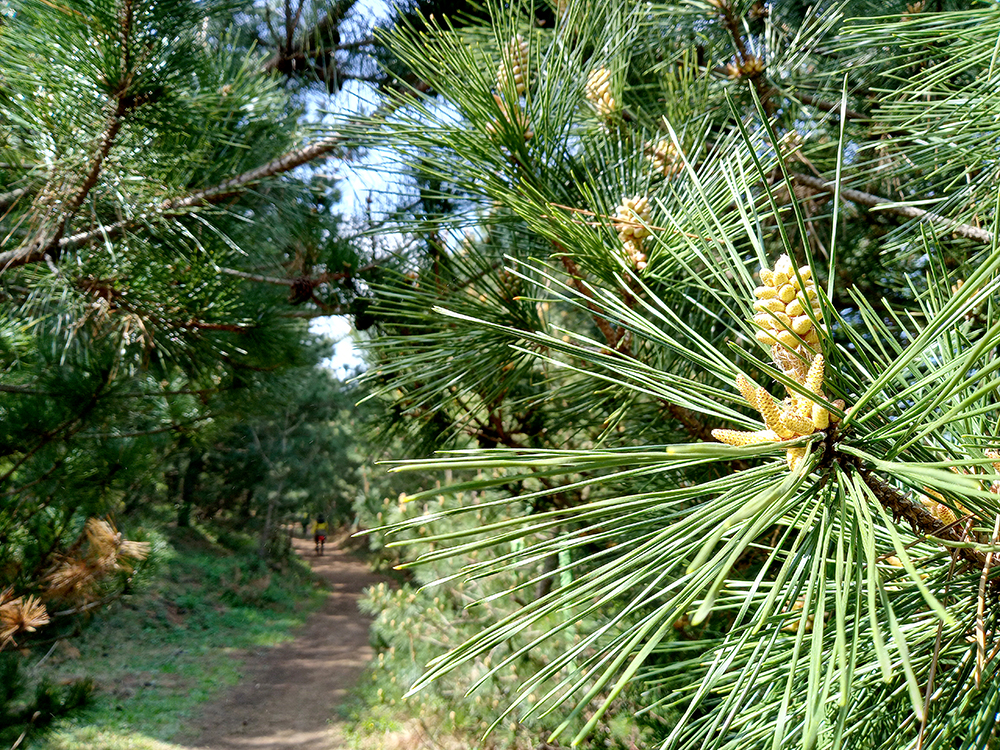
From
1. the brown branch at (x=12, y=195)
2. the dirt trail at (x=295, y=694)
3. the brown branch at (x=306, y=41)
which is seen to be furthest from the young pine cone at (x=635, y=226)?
the dirt trail at (x=295, y=694)

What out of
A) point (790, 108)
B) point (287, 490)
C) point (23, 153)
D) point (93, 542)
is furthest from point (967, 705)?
point (287, 490)

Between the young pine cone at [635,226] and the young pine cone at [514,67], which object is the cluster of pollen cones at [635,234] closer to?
the young pine cone at [635,226]

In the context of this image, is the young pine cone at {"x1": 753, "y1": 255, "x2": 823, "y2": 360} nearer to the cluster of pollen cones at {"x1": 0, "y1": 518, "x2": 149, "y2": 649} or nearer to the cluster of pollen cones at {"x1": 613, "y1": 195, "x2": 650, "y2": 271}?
the cluster of pollen cones at {"x1": 613, "y1": 195, "x2": 650, "y2": 271}

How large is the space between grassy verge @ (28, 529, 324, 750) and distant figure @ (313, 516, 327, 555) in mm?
3066

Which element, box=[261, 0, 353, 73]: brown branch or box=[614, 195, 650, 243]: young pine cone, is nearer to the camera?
box=[614, 195, 650, 243]: young pine cone

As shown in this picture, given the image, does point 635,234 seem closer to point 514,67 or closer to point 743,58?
point 514,67

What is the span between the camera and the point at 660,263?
0.83 metres

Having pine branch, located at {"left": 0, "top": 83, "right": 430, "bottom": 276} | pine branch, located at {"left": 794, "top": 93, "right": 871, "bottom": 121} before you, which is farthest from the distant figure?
pine branch, located at {"left": 794, "top": 93, "right": 871, "bottom": 121}

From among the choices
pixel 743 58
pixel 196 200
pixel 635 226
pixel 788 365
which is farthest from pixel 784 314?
pixel 196 200

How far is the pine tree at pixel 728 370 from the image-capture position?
33cm

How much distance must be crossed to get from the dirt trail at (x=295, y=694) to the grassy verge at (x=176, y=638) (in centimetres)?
21

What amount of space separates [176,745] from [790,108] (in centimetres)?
592

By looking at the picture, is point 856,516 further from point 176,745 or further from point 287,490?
point 287,490

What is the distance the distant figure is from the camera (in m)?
14.5
